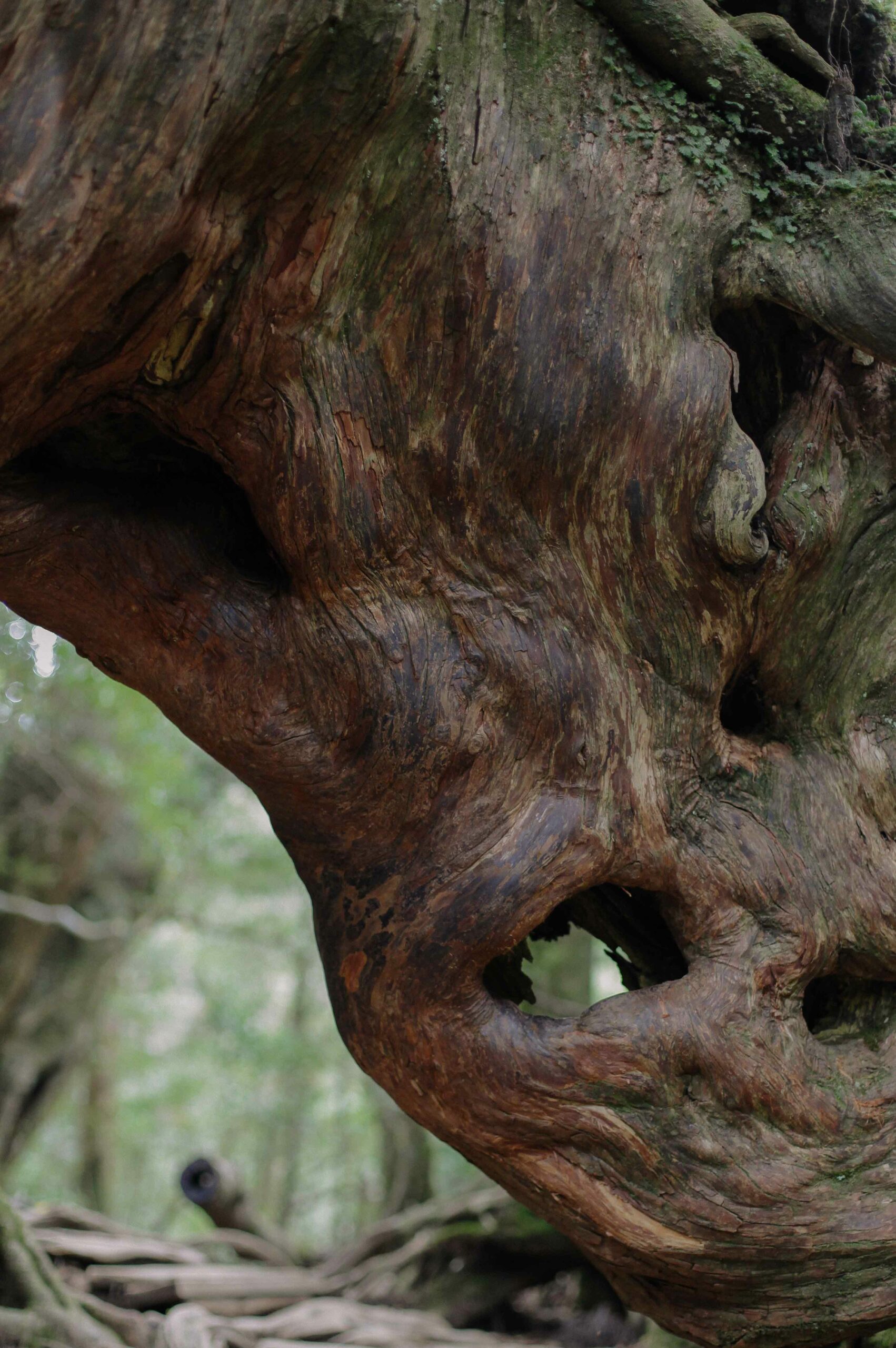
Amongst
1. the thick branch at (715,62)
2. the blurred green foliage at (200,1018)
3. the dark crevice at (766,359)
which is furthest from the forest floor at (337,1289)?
the thick branch at (715,62)

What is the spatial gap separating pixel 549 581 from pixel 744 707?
93 centimetres

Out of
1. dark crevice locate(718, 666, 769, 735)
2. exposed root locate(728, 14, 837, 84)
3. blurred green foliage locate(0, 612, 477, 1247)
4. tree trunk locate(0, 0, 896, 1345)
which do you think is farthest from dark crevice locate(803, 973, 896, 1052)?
blurred green foliage locate(0, 612, 477, 1247)

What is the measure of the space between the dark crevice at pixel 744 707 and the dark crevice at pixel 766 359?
70 cm

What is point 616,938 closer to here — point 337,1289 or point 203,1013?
point 337,1289

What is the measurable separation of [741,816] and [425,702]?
0.99m

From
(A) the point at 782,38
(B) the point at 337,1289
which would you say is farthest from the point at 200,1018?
(A) the point at 782,38

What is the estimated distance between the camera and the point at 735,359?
113 inches

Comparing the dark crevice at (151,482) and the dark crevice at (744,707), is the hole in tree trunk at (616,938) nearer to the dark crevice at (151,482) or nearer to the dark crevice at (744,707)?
the dark crevice at (744,707)

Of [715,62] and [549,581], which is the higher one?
[715,62]

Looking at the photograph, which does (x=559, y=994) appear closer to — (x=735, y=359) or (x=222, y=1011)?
(x=735, y=359)

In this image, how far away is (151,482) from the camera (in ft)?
9.29

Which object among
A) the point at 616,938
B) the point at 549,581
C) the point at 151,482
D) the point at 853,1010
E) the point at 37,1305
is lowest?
the point at 37,1305

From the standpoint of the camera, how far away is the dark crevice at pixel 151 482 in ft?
8.69

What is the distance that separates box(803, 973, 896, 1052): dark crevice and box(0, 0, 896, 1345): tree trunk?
0.03m
